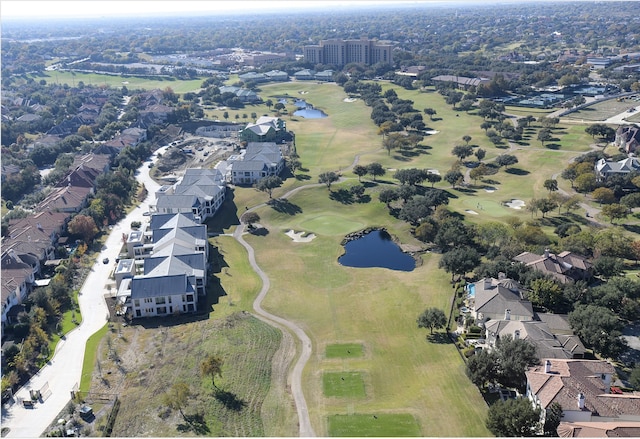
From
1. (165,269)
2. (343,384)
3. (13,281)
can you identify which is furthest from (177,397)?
(13,281)

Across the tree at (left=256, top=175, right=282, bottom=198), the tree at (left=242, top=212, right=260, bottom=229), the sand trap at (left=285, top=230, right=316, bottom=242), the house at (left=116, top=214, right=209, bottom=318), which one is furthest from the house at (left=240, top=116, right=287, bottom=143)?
the house at (left=116, top=214, right=209, bottom=318)

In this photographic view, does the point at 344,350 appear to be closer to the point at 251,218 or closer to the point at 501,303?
the point at 501,303

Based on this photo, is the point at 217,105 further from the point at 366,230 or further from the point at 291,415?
the point at 291,415

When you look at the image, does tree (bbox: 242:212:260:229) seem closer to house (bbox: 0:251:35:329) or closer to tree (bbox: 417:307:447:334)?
house (bbox: 0:251:35:329)

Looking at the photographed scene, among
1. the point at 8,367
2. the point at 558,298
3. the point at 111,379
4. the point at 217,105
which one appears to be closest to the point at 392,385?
the point at 558,298

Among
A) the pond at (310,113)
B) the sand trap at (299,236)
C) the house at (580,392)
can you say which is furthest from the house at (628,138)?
the house at (580,392)

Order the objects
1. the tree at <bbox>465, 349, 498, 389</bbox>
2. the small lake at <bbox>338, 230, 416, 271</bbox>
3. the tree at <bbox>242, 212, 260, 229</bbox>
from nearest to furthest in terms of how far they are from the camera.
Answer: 1. the tree at <bbox>465, 349, 498, 389</bbox>
2. the small lake at <bbox>338, 230, 416, 271</bbox>
3. the tree at <bbox>242, 212, 260, 229</bbox>

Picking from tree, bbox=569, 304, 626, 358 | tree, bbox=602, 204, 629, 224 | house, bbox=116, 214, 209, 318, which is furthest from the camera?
tree, bbox=602, 204, 629, 224
